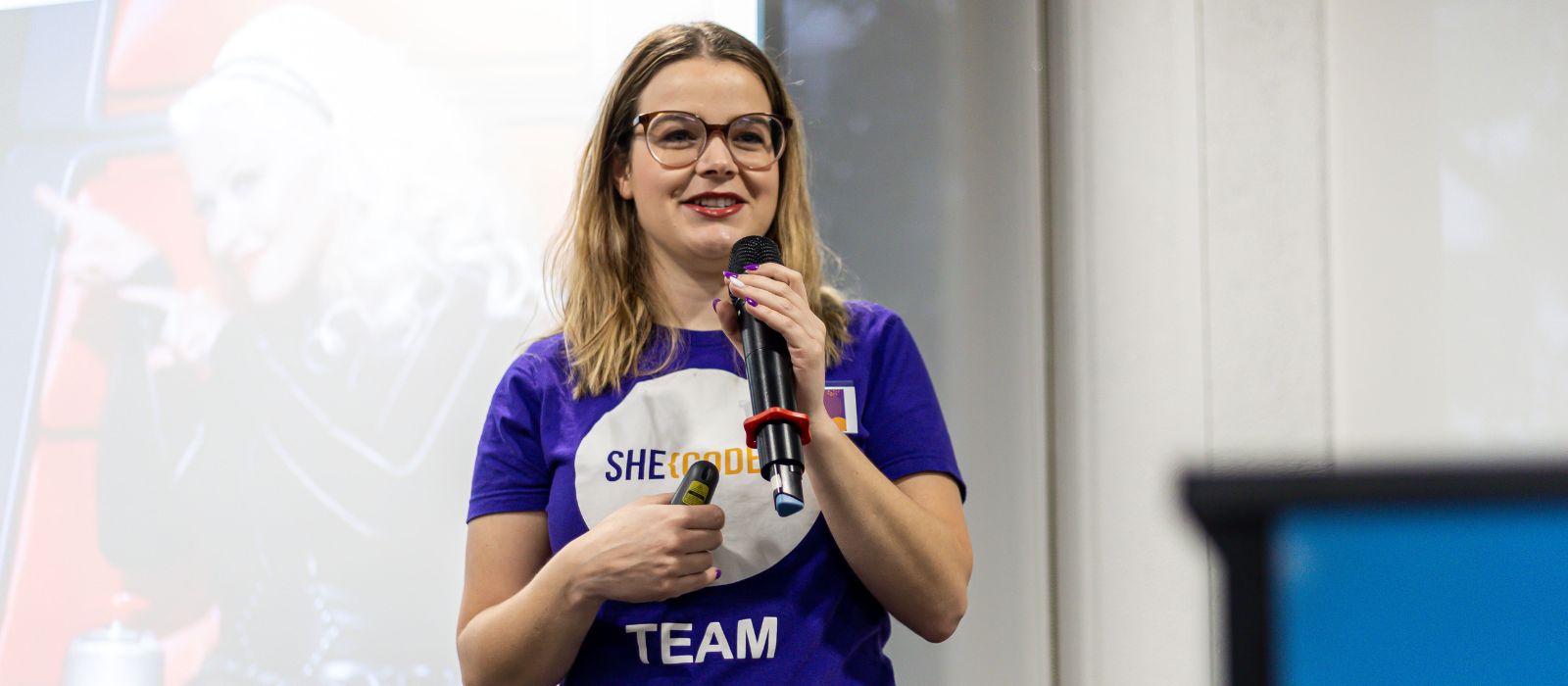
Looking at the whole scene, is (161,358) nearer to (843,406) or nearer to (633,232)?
(633,232)

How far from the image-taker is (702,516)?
4.10ft

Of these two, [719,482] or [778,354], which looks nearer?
[778,354]

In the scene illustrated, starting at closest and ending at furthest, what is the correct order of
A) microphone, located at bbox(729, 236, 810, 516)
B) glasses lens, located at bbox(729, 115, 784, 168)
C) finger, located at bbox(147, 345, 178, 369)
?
microphone, located at bbox(729, 236, 810, 516) < glasses lens, located at bbox(729, 115, 784, 168) < finger, located at bbox(147, 345, 178, 369)

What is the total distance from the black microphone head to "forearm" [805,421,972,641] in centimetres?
19

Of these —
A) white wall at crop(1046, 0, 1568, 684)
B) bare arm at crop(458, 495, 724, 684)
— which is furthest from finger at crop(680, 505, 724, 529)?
white wall at crop(1046, 0, 1568, 684)

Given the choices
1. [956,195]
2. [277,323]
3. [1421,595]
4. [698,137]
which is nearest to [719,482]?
[698,137]

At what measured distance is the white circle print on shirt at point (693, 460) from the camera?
4.39ft

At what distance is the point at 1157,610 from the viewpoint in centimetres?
219

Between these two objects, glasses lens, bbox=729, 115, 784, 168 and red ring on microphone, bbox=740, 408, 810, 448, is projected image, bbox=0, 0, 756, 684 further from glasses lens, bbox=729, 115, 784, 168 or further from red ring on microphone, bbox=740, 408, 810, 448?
red ring on microphone, bbox=740, 408, 810, 448

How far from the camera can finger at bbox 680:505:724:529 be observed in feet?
4.08

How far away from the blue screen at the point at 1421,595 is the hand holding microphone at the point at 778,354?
72 cm

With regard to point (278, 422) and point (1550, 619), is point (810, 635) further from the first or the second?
point (278, 422)

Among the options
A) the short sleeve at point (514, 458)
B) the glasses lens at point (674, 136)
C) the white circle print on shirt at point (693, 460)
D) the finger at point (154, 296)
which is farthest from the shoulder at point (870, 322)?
the finger at point (154, 296)

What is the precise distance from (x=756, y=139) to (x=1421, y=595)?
3.60 ft
